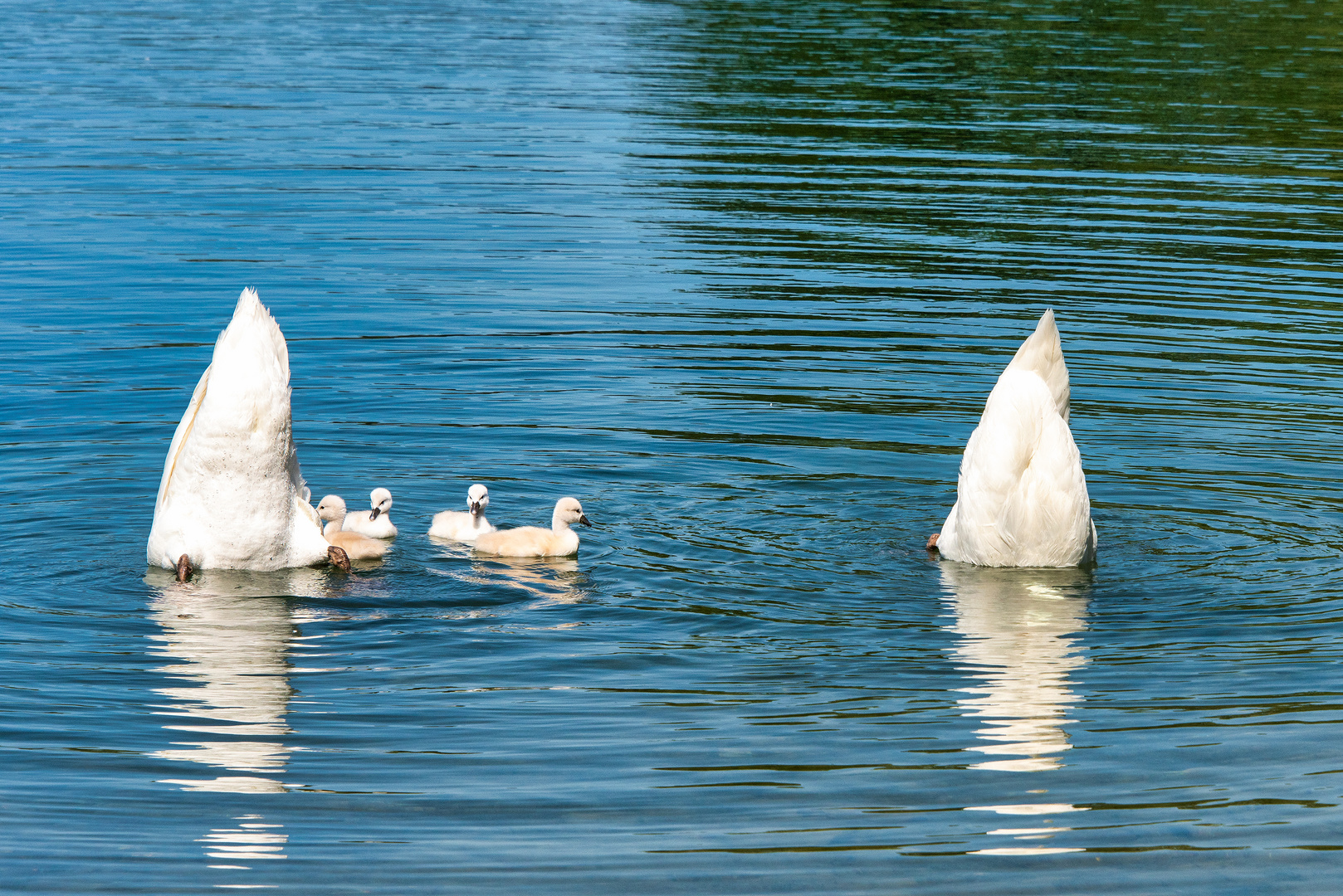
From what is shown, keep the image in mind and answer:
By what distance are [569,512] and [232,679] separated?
255 centimetres

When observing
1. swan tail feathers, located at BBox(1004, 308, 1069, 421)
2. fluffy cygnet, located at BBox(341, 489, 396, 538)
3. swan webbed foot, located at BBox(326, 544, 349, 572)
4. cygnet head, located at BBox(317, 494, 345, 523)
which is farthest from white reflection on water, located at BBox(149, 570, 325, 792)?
swan tail feathers, located at BBox(1004, 308, 1069, 421)

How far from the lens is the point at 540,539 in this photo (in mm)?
9688

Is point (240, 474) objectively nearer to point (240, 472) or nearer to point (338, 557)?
point (240, 472)

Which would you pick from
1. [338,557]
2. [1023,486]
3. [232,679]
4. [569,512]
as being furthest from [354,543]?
[1023,486]

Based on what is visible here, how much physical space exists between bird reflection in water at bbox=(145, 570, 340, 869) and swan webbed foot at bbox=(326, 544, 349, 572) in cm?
11

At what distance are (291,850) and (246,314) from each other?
3260 mm

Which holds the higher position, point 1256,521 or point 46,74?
point 46,74

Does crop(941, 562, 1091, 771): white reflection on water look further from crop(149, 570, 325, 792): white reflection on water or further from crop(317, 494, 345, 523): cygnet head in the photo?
crop(317, 494, 345, 523): cygnet head

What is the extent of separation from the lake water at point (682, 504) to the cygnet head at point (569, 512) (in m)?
0.21

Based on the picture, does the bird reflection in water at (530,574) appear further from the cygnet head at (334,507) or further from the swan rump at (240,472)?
the swan rump at (240,472)

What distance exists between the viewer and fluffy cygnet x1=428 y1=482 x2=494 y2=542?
974 cm

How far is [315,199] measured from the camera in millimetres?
20797

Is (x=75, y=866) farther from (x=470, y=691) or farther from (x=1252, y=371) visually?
(x=1252, y=371)

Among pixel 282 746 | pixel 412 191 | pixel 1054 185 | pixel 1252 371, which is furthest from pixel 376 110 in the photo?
pixel 282 746
